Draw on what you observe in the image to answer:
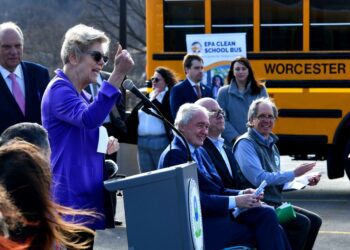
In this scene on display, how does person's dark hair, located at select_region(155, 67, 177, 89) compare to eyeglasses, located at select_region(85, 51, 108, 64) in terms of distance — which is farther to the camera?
person's dark hair, located at select_region(155, 67, 177, 89)

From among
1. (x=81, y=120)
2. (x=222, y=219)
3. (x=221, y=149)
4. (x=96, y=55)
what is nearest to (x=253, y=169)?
(x=221, y=149)

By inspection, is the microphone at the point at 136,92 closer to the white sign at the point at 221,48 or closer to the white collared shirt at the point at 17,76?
the white collared shirt at the point at 17,76

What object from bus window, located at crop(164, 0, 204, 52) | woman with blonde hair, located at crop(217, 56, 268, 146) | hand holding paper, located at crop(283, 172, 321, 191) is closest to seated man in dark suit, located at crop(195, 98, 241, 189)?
hand holding paper, located at crop(283, 172, 321, 191)

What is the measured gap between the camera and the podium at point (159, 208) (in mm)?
A: 4840

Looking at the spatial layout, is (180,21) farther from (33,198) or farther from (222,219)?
(33,198)

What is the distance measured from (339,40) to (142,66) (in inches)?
830

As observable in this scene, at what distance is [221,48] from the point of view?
1256 centimetres

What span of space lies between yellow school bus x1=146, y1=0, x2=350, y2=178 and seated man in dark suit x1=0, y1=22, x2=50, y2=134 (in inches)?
247

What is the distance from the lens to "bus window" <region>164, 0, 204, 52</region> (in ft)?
42.2

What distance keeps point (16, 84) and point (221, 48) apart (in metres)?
6.50

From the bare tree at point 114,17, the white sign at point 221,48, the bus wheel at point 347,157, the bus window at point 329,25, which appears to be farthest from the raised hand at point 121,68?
the bare tree at point 114,17

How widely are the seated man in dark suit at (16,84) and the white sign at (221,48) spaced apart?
624 cm

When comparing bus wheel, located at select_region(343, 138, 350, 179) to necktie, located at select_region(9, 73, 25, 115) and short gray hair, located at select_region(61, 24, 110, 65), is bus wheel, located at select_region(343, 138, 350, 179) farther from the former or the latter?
short gray hair, located at select_region(61, 24, 110, 65)

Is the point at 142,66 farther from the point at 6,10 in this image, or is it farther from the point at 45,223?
the point at 45,223
